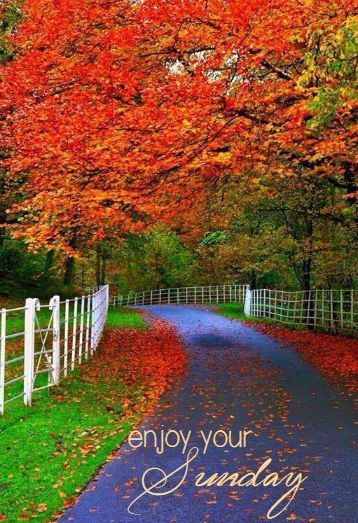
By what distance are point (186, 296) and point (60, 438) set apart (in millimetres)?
45415

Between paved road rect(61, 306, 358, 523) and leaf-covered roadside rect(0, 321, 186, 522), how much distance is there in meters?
0.30

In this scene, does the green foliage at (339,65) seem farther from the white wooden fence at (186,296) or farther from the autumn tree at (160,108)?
the white wooden fence at (186,296)

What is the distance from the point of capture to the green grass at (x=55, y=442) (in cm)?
568

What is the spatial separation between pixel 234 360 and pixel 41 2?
39.6 feet

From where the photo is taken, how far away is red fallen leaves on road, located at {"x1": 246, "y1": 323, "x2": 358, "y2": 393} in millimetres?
13105

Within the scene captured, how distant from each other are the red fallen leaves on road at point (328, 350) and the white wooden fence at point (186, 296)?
1057 inches

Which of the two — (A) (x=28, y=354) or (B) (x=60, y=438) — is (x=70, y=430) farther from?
(A) (x=28, y=354)

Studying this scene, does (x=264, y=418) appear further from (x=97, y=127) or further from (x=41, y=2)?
(x=41, y=2)

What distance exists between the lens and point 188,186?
615 inches

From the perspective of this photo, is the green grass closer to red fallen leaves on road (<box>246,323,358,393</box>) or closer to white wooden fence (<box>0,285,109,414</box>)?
white wooden fence (<box>0,285,109,414</box>)

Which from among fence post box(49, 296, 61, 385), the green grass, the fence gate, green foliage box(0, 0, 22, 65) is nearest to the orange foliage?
fence post box(49, 296, 61, 385)

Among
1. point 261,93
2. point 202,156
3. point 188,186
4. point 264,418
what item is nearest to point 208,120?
point 202,156

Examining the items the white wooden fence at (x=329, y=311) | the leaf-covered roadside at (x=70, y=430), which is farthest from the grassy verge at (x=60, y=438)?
the white wooden fence at (x=329, y=311)

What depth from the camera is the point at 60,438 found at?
7.81m
